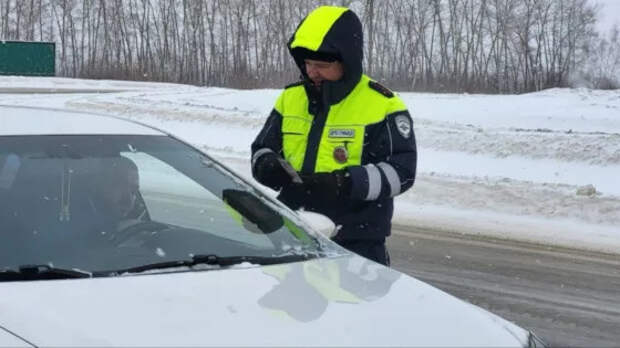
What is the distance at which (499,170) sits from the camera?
13906 millimetres

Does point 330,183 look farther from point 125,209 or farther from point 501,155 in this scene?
point 501,155

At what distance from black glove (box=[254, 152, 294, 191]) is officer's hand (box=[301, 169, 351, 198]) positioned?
3.2 inches

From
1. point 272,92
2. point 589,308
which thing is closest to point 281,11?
point 272,92

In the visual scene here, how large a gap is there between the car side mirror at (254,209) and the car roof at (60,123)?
0.43m

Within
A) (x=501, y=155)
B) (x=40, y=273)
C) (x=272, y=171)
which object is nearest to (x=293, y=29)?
(x=501, y=155)

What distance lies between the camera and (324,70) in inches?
155

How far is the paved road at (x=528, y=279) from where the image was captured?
248 inches

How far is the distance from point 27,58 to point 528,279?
41.4 m

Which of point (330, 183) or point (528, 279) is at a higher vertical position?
point (330, 183)

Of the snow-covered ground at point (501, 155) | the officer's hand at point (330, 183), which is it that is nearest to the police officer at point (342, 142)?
the officer's hand at point (330, 183)

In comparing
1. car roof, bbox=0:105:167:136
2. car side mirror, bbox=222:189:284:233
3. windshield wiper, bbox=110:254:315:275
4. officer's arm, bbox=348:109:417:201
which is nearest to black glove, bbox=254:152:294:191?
car side mirror, bbox=222:189:284:233

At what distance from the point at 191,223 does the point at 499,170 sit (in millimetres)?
10767

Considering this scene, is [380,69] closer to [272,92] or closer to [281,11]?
[281,11]

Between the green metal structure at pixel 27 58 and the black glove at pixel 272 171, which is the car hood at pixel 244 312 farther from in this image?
the green metal structure at pixel 27 58
